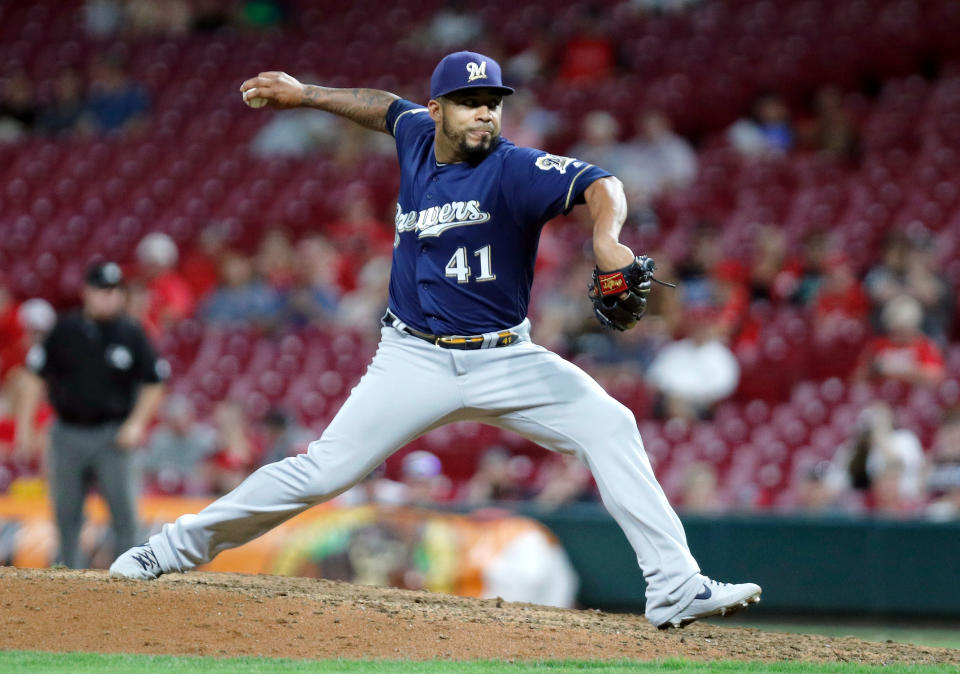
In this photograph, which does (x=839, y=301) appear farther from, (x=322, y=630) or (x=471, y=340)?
(x=322, y=630)

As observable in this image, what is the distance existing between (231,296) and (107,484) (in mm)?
4711

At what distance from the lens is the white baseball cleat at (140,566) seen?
4.85 m

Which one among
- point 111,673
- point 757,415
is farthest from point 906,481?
point 111,673

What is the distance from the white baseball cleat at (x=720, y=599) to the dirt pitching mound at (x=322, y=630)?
0.13 metres

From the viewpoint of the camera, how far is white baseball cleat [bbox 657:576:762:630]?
14.7 ft

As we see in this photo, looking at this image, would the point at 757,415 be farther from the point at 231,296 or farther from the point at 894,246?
the point at 231,296

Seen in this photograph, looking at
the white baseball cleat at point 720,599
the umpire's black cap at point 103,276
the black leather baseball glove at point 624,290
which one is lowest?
the white baseball cleat at point 720,599

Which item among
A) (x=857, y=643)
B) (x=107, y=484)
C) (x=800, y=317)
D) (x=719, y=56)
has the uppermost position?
(x=719, y=56)

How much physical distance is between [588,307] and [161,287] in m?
4.03

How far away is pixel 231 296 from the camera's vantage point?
38.3ft

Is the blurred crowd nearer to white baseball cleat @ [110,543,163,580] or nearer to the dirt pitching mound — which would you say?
the dirt pitching mound

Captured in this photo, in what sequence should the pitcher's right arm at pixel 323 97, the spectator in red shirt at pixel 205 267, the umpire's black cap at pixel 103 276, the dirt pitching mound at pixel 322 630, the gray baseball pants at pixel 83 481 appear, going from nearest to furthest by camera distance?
1. the dirt pitching mound at pixel 322 630
2. the pitcher's right arm at pixel 323 97
3. the gray baseball pants at pixel 83 481
4. the umpire's black cap at pixel 103 276
5. the spectator in red shirt at pixel 205 267

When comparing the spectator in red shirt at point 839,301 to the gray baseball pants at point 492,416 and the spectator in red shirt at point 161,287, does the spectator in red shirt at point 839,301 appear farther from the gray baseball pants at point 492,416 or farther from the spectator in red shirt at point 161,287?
the spectator in red shirt at point 161,287

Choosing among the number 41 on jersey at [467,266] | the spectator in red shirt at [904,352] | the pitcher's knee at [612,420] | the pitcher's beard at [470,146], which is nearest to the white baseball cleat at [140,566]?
the number 41 on jersey at [467,266]
